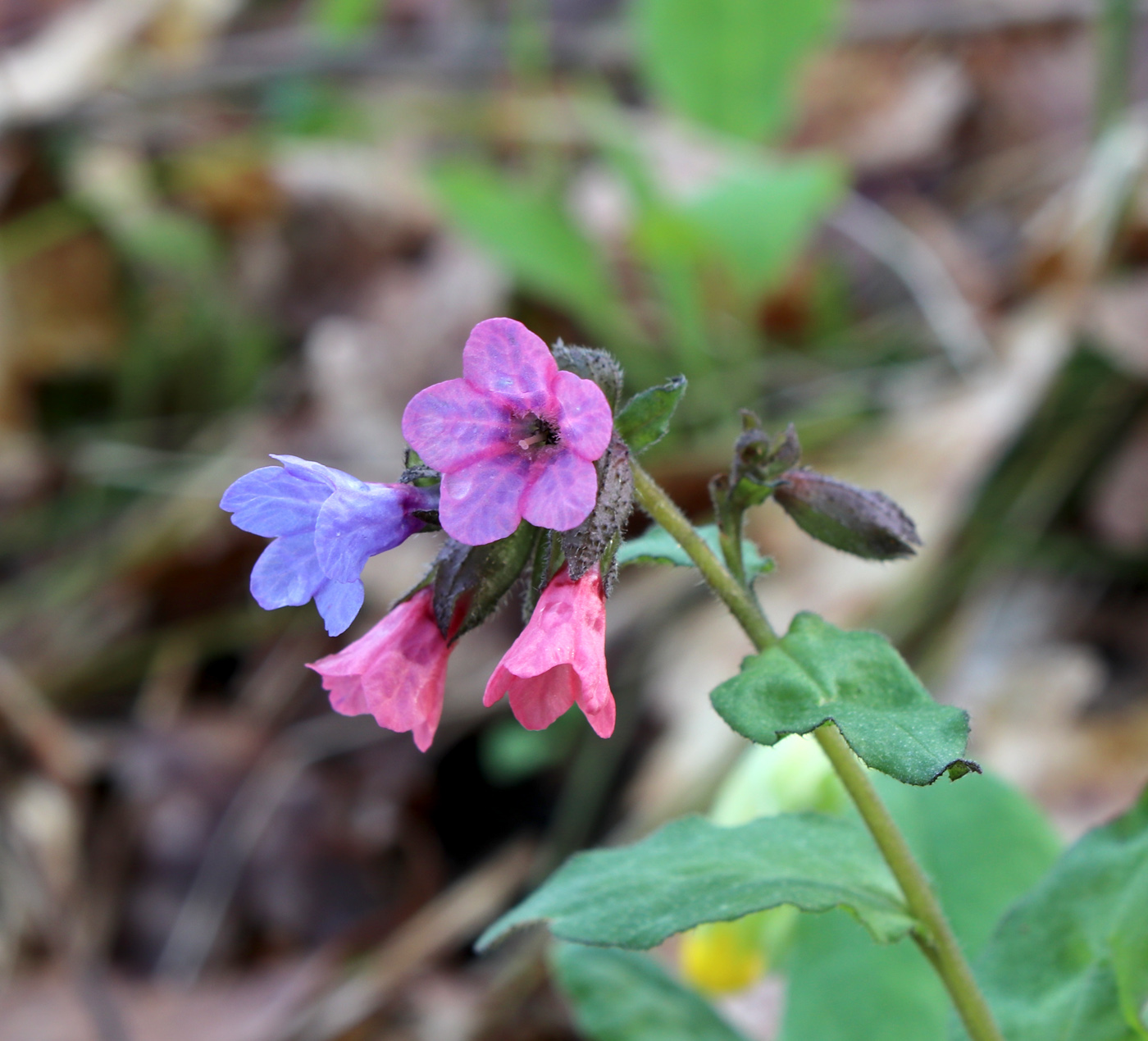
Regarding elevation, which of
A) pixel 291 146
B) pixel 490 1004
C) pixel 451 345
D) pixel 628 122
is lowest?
pixel 490 1004

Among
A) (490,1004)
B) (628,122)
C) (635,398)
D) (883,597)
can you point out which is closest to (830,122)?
(628,122)

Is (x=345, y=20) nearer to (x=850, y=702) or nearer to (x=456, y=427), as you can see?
(x=456, y=427)

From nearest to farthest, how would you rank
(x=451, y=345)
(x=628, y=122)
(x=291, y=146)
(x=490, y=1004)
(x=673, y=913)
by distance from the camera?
(x=673, y=913) < (x=490, y=1004) < (x=451, y=345) < (x=628, y=122) < (x=291, y=146)

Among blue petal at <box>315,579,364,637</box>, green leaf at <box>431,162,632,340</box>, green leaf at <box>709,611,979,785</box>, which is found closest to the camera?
green leaf at <box>709,611,979,785</box>

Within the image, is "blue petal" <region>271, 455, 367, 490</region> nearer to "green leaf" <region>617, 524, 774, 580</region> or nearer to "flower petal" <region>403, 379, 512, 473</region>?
"flower petal" <region>403, 379, 512, 473</region>

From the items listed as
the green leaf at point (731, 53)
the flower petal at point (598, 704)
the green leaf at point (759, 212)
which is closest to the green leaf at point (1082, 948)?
the flower petal at point (598, 704)

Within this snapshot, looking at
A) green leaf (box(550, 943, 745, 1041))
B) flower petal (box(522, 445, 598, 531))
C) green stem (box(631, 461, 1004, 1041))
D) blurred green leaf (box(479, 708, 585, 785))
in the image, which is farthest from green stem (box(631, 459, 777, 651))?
blurred green leaf (box(479, 708, 585, 785))

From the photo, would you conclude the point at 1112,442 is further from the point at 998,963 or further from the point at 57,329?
the point at 57,329

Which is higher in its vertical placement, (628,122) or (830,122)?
(628,122)
